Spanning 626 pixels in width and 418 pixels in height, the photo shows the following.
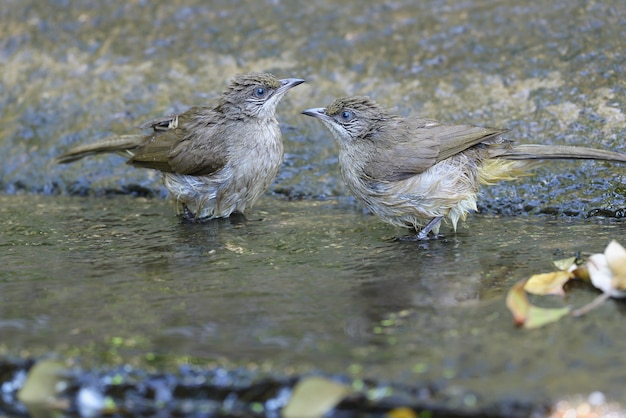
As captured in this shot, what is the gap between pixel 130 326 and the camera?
3934 millimetres

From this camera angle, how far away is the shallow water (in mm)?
3404

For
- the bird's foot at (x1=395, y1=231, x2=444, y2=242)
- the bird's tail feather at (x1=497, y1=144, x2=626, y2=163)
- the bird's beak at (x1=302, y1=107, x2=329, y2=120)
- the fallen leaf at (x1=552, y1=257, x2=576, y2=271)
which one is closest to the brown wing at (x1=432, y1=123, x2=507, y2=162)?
the bird's tail feather at (x1=497, y1=144, x2=626, y2=163)

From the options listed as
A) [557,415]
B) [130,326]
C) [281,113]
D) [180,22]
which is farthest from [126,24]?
[557,415]


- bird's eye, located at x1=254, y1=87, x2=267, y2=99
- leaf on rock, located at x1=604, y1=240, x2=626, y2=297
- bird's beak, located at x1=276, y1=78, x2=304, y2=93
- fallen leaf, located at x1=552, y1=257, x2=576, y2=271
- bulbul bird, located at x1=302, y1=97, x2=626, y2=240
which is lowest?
fallen leaf, located at x1=552, y1=257, x2=576, y2=271

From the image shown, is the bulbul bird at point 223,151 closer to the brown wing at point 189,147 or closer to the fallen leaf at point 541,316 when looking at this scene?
the brown wing at point 189,147

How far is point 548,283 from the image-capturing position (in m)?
4.22

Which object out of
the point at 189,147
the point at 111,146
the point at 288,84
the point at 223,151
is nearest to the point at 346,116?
the point at 288,84

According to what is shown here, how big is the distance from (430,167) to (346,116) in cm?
83

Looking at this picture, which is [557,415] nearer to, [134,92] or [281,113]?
[281,113]

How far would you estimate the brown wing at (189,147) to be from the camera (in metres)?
6.64

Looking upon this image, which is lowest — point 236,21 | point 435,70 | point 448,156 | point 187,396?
point 187,396

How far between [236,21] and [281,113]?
1562mm

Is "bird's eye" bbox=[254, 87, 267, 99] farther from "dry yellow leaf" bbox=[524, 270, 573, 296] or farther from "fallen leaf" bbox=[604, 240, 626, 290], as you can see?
"fallen leaf" bbox=[604, 240, 626, 290]

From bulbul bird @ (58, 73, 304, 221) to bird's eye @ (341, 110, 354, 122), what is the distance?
0.64 meters
